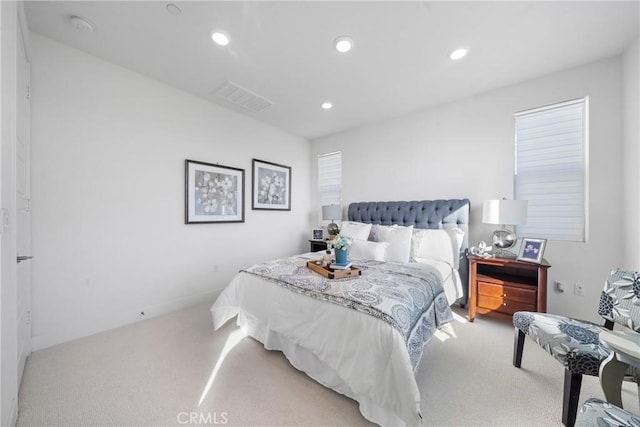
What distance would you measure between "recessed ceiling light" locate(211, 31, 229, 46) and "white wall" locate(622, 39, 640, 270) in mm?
3672

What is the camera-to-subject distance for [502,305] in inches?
98.8

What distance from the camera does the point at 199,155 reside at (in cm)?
322

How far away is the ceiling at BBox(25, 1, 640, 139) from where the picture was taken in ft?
5.95

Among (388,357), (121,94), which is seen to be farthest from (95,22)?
(388,357)

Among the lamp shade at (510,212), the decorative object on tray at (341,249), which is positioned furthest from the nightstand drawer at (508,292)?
the decorative object on tray at (341,249)

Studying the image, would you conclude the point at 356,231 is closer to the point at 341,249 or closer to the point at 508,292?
the point at 341,249

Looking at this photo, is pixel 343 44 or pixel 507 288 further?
pixel 507 288

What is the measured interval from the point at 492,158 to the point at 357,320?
2.86 meters

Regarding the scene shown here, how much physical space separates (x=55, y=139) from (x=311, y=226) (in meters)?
3.80

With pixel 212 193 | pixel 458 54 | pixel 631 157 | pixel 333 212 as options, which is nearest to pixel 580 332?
pixel 631 157

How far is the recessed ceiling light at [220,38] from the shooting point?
206 cm

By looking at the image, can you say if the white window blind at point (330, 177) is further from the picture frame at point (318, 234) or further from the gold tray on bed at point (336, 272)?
the gold tray on bed at point (336, 272)

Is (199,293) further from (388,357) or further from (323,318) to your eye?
(388,357)

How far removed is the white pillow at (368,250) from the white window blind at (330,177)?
5.79ft
